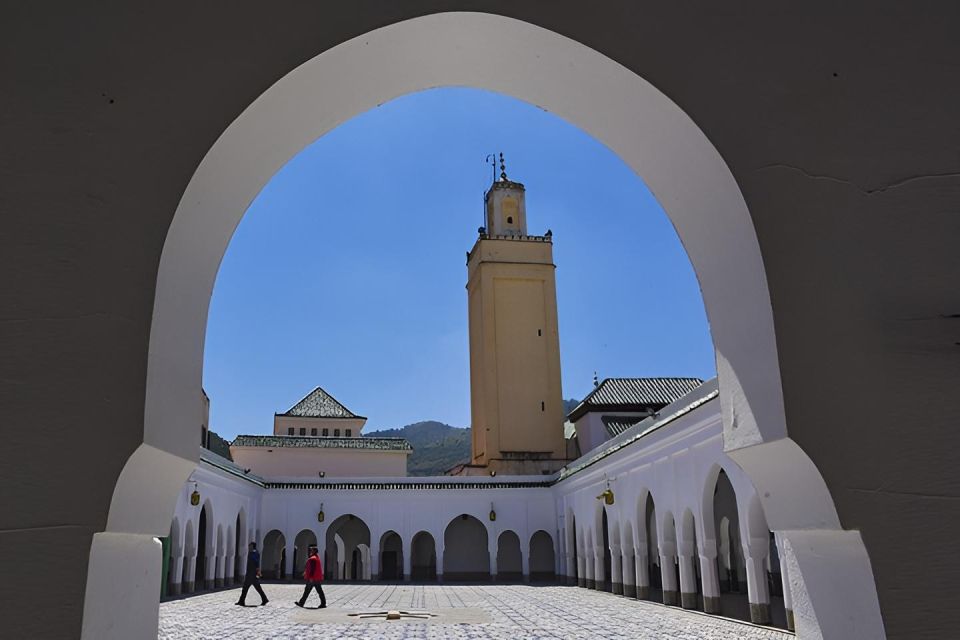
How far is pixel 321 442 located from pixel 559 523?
37.9 feet

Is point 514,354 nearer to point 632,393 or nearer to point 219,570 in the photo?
Result: point 632,393

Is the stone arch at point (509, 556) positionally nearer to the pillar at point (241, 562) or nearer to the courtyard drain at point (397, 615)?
the pillar at point (241, 562)

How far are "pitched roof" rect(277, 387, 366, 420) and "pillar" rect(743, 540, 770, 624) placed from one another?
26305mm

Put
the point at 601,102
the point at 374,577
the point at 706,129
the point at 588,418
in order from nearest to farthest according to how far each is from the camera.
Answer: the point at 706,129 < the point at 601,102 < the point at 374,577 < the point at 588,418

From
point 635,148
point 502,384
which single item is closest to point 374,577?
point 502,384

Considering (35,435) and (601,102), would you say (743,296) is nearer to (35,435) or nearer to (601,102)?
(601,102)

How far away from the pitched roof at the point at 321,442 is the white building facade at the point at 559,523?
10.8 ft

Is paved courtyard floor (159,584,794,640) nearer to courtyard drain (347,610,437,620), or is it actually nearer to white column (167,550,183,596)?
courtyard drain (347,610,437,620)

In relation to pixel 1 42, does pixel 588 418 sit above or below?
above

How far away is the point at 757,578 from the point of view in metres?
11.9

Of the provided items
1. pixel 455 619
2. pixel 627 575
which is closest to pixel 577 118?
pixel 455 619

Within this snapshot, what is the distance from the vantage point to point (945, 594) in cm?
187

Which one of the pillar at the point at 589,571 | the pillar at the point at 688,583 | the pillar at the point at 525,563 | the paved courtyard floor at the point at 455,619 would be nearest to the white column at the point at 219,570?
the paved courtyard floor at the point at 455,619

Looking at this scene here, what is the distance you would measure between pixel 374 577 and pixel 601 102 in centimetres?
2553
